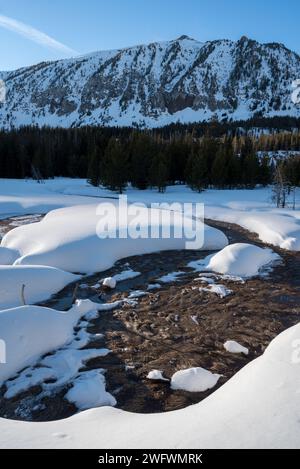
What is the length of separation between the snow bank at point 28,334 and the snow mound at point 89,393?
4.45 ft

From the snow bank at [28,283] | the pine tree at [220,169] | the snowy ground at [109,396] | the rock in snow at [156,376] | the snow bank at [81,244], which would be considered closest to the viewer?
the snowy ground at [109,396]

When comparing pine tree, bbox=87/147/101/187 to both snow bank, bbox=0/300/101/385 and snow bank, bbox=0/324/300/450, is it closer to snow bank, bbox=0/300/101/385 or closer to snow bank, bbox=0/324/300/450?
snow bank, bbox=0/300/101/385

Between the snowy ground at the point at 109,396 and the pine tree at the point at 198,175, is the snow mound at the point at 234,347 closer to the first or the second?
the snowy ground at the point at 109,396

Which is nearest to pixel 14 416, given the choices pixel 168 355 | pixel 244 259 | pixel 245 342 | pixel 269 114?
pixel 168 355

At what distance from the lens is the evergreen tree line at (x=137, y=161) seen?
5094cm

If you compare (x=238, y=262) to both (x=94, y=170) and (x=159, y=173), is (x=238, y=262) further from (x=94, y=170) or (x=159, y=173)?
(x=94, y=170)

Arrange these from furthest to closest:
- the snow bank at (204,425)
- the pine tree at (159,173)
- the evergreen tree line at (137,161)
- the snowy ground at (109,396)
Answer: the evergreen tree line at (137,161) < the pine tree at (159,173) < the snowy ground at (109,396) < the snow bank at (204,425)

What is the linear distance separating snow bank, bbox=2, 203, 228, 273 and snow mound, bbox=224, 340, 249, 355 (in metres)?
7.69

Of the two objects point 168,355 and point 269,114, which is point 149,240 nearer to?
point 168,355

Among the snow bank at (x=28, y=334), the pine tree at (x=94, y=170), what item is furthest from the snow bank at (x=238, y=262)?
the pine tree at (x=94, y=170)

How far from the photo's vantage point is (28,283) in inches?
493

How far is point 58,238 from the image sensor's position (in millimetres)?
17812

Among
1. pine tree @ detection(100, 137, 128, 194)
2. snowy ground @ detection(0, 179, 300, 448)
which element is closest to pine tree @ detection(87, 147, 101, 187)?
pine tree @ detection(100, 137, 128, 194)

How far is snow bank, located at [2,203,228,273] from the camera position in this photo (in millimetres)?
15906
